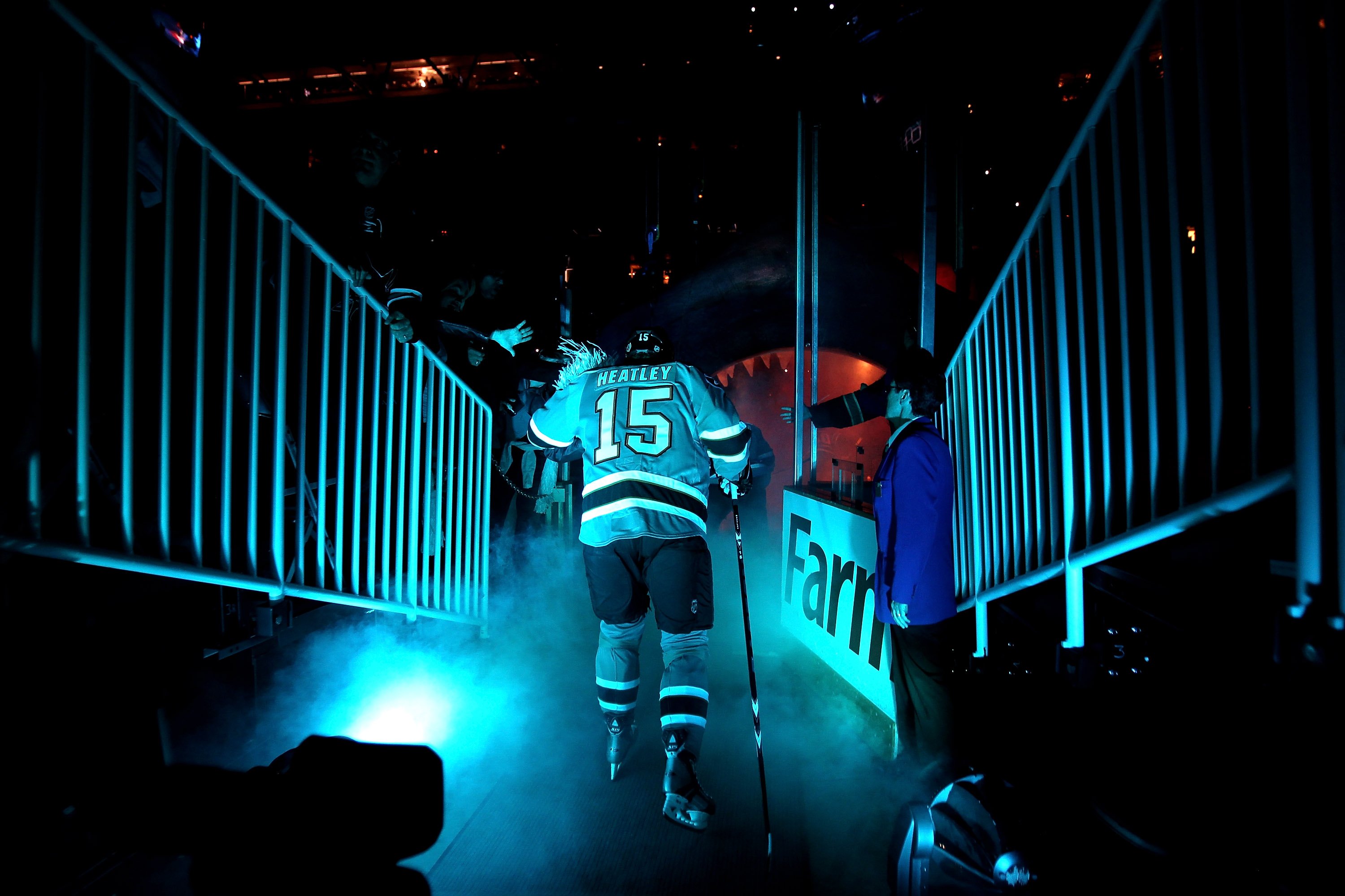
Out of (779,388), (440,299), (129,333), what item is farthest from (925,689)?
(779,388)

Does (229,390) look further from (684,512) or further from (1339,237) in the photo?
(1339,237)

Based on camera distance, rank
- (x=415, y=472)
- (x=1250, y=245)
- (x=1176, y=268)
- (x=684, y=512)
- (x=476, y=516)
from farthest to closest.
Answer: (x=476, y=516)
(x=415, y=472)
(x=684, y=512)
(x=1176, y=268)
(x=1250, y=245)

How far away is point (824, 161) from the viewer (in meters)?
7.83

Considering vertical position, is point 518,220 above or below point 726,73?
below

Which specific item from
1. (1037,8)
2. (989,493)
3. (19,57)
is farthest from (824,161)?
(19,57)

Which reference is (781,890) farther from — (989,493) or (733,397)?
(733,397)

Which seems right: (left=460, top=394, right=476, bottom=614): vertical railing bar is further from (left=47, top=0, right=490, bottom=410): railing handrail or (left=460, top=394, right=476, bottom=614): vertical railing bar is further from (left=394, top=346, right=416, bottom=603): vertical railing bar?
(left=47, top=0, right=490, bottom=410): railing handrail

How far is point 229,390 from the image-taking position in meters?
2.15

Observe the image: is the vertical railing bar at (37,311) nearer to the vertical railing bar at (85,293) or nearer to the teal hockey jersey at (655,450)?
the vertical railing bar at (85,293)

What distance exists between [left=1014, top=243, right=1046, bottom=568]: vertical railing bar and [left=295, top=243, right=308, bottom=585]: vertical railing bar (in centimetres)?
338

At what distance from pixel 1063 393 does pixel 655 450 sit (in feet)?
5.97

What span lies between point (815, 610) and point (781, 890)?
2170 millimetres

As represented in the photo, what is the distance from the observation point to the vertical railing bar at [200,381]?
204cm

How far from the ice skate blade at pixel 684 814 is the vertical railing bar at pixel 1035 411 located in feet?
6.02
